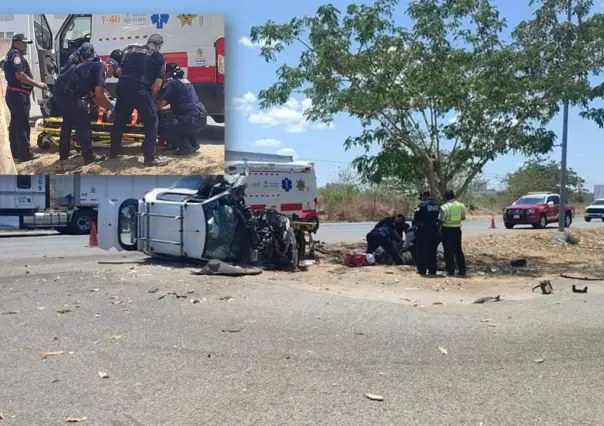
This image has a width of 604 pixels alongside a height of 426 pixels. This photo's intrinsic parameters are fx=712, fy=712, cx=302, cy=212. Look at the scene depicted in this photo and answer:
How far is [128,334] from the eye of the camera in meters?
7.66

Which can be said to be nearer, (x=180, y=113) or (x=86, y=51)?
(x=86, y=51)

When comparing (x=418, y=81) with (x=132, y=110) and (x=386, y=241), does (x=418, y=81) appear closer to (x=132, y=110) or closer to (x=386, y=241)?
(x=386, y=241)

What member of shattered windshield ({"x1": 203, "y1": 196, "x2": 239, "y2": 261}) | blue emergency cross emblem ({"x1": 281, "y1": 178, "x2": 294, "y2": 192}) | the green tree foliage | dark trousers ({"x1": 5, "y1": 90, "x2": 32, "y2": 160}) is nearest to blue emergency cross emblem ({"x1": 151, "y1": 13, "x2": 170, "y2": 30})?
dark trousers ({"x1": 5, "y1": 90, "x2": 32, "y2": 160})

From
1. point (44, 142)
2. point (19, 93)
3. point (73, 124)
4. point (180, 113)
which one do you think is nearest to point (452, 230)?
point (180, 113)

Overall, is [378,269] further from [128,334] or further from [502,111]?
[128,334]

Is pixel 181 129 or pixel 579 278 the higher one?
pixel 181 129

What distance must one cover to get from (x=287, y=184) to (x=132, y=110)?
6093 mm

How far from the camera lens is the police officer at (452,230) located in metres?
13.4

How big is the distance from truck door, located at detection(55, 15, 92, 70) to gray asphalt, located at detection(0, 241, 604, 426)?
15.6 m

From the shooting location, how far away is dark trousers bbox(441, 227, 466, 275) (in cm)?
1353

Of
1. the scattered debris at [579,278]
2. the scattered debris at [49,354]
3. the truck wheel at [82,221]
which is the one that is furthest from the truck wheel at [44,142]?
the scattered debris at [49,354]

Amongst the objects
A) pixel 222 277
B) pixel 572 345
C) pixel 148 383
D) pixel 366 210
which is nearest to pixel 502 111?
pixel 222 277

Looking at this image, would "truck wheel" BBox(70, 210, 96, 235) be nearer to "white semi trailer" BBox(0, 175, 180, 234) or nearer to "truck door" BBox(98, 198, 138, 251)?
"white semi trailer" BBox(0, 175, 180, 234)

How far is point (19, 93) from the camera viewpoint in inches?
952
